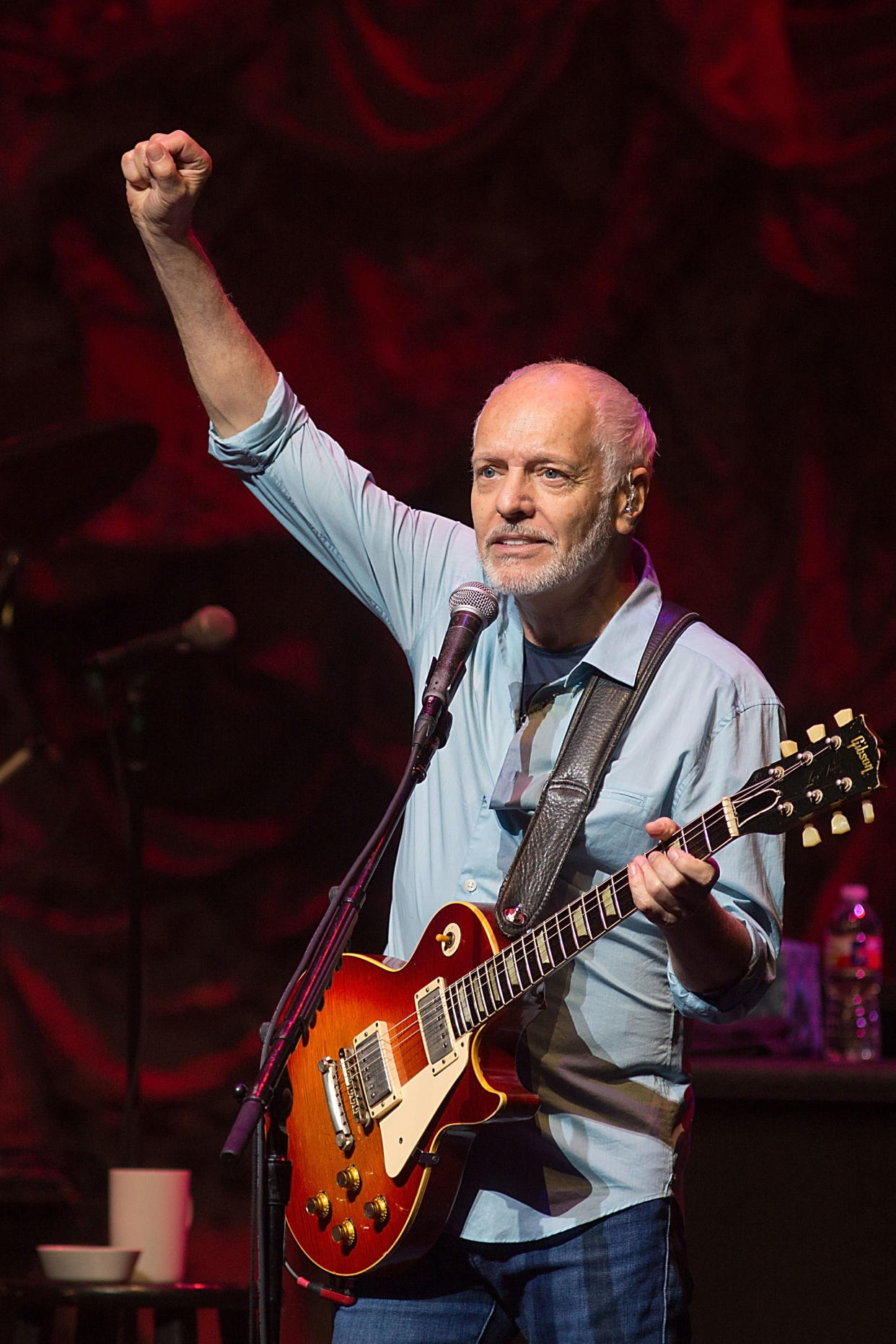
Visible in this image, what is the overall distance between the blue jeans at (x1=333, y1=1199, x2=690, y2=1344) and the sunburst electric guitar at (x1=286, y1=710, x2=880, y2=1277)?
3.3 inches

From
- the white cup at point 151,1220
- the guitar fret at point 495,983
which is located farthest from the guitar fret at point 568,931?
the white cup at point 151,1220

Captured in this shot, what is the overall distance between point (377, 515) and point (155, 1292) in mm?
1729

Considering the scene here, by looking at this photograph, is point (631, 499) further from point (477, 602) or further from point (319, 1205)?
point (319, 1205)

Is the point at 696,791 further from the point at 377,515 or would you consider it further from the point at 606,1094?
the point at 377,515

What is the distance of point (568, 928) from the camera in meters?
1.95

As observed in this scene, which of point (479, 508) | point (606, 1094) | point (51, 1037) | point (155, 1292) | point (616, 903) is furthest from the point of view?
point (51, 1037)

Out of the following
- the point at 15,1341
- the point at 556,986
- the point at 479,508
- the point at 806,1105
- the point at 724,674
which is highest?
the point at 479,508

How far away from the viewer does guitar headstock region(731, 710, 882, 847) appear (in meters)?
1.74

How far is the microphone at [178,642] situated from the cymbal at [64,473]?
357mm

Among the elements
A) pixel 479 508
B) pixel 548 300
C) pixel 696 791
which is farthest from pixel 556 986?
pixel 548 300

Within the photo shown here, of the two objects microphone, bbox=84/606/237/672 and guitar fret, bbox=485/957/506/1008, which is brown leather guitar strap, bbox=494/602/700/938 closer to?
guitar fret, bbox=485/957/506/1008

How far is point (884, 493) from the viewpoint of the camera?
4.46m

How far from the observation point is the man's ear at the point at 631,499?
7.87 feet

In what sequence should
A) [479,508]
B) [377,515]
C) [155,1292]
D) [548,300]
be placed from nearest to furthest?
[479,508] < [377,515] < [155,1292] < [548,300]
